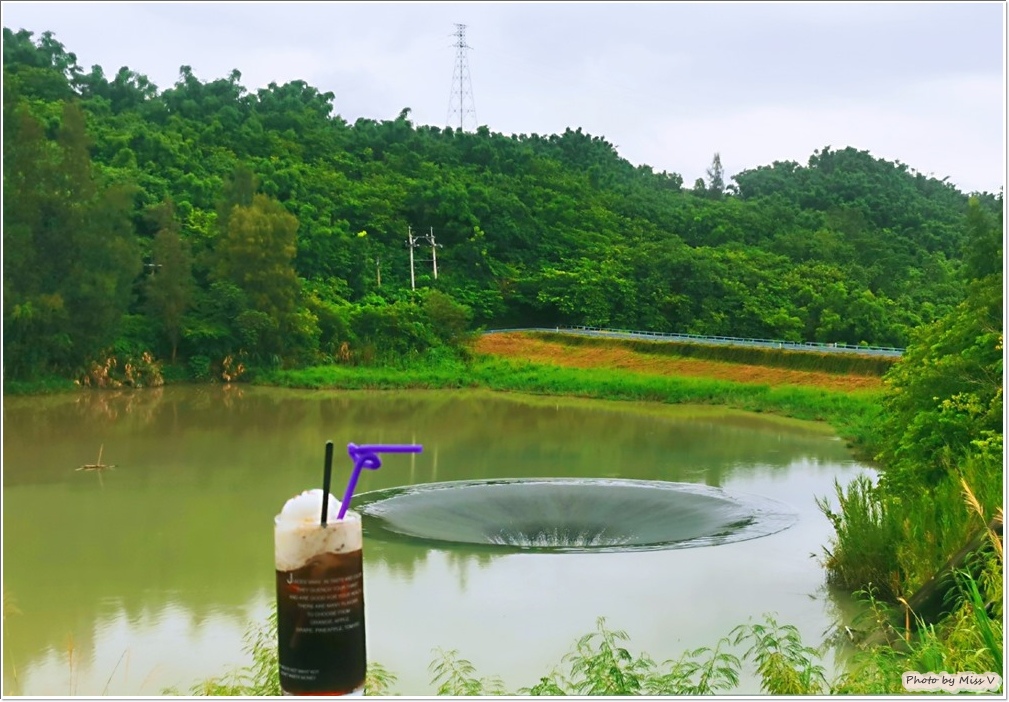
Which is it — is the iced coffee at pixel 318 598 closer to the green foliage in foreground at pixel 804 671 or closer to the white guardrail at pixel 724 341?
the green foliage in foreground at pixel 804 671

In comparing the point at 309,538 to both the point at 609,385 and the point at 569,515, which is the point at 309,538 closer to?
the point at 569,515

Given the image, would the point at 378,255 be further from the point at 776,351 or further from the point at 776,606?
the point at 776,606

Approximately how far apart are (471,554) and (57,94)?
58.7 feet

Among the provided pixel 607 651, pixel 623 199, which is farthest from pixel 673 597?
pixel 623 199

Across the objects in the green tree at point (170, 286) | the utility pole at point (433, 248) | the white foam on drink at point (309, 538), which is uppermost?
the utility pole at point (433, 248)

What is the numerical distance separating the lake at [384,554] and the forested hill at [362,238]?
11.7 ft

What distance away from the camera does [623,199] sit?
76.3 feet

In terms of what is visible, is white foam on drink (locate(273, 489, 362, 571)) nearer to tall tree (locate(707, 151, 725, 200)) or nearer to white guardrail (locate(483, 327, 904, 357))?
white guardrail (locate(483, 327, 904, 357))

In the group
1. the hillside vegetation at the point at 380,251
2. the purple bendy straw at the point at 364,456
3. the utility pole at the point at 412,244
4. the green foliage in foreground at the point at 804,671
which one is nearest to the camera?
the purple bendy straw at the point at 364,456

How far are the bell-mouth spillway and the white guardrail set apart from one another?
487 cm

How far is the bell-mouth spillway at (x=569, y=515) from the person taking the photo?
21.9ft

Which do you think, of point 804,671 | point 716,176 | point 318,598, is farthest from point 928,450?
point 716,176

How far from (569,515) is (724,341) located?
841 cm

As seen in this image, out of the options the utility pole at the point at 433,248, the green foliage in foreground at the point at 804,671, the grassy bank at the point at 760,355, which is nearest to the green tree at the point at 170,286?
the utility pole at the point at 433,248
